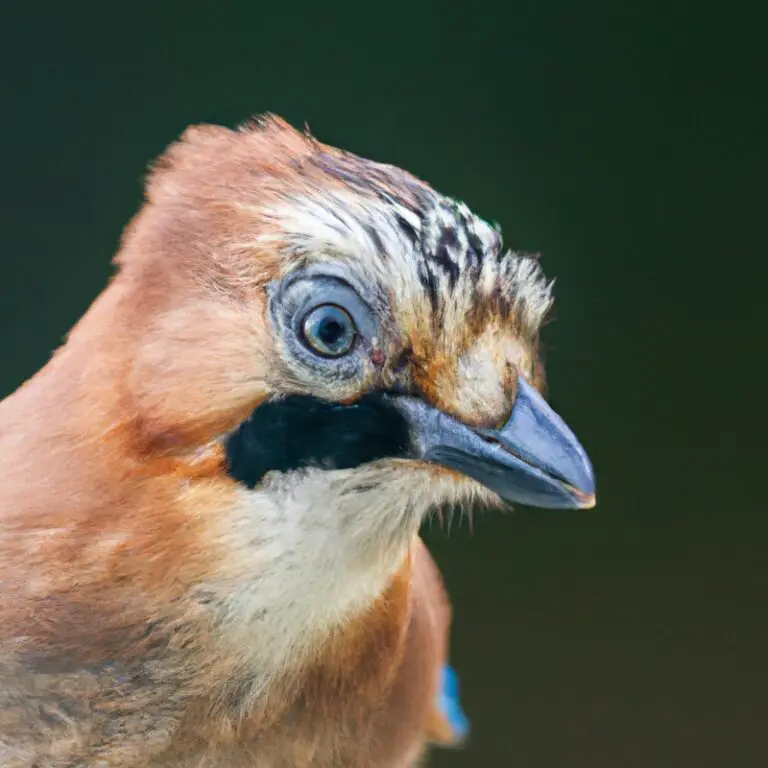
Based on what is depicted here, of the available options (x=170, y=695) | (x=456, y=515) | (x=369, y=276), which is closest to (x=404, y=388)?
(x=369, y=276)

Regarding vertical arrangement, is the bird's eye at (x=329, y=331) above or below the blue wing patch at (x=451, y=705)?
above

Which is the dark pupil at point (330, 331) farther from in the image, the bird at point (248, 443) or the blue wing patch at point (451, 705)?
the blue wing patch at point (451, 705)

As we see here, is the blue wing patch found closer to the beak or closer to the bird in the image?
the bird

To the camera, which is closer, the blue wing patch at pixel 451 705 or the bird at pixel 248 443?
the bird at pixel 248 443

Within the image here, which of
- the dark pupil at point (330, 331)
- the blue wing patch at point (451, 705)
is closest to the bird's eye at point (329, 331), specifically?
the dark pupil at point (330, 331)

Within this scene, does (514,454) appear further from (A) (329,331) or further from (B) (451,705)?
(B) (451,705)

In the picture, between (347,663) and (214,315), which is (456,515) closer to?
(347,663)

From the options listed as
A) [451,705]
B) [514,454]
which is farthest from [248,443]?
[451,705]
